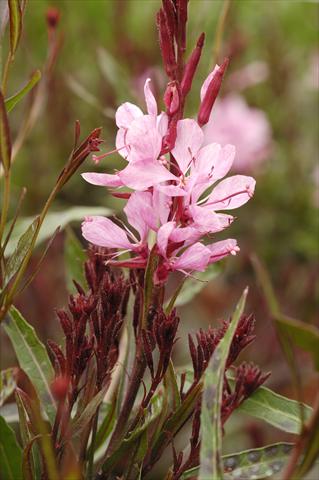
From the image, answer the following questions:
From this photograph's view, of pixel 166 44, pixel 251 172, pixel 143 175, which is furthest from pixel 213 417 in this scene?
pixel 251 172

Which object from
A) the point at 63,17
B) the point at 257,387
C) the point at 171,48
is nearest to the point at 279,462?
the point at 257,387

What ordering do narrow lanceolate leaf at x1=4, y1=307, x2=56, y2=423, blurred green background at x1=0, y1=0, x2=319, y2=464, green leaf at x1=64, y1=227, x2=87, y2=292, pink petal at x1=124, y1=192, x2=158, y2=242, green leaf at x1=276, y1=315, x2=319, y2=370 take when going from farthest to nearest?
blurred green background at x1=0, y1=0, x2=319, y2=464 → green leaf at x1=64, y1=227, x2=87, y2=292 → narrow lanceolate leaf at x1=4, y1=307, x2=56, y2=423 → pink petal at x1=124, y1=192, x2=158, y2=242 → green leaf at x1=276, y1=315, x2=319, y2=370

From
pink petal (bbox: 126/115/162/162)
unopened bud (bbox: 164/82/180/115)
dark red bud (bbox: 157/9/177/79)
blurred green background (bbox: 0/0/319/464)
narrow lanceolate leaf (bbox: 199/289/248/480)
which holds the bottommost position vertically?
blurred green background (bbox: 0/0/319/464)

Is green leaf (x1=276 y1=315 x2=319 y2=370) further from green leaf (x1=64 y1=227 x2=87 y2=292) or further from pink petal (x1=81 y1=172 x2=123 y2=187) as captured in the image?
green leaf (x1=64 y1=227 x2=87 y2=292)

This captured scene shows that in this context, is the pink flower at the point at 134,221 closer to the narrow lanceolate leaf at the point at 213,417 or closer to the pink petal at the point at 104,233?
the pink petal at the point at 104,233

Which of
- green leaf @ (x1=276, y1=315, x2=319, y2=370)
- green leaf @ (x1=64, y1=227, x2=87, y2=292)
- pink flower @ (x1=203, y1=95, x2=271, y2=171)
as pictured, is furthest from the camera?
pink flower @ (x1=203, y1=95, x2=271, y2=171)

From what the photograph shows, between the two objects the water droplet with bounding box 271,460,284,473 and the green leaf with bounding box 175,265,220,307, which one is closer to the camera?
the water droplet with bounding box 271,460,284,473

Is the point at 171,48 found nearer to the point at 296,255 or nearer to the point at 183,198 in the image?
the point at 183,198

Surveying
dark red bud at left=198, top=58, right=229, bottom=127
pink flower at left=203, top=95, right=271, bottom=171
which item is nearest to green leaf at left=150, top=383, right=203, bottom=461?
dark red bud at left=198, top=58, right=229, bottom=127
